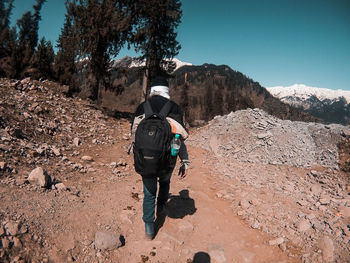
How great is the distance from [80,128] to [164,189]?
6.47 metres

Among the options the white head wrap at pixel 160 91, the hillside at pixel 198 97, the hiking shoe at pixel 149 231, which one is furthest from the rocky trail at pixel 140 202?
the hillside at pixel 198 97

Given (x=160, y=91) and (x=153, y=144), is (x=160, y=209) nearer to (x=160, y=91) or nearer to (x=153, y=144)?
(x=153, y=144)

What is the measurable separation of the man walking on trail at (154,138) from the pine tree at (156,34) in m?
12.6

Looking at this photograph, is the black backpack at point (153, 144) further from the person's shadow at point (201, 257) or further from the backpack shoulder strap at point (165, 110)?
the person's shadow at point (201, 257)

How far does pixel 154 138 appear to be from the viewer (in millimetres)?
2730

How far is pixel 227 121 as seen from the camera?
12.3 meters

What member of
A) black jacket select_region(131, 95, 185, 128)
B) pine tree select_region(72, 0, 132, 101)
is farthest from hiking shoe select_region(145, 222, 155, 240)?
pine tree select_region(72, 0, 132, 101)

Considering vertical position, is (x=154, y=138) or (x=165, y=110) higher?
(x=165, y=110)

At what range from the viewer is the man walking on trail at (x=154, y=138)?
276cm

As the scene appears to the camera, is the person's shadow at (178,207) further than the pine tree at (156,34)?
No

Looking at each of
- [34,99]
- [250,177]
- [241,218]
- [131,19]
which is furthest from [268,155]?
[131,19]

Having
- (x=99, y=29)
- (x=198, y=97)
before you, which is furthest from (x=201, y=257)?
(x=198, y=97)

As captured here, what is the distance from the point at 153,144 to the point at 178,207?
2.32 m

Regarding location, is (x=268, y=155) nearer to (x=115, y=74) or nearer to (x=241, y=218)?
(x=241, y=218)
